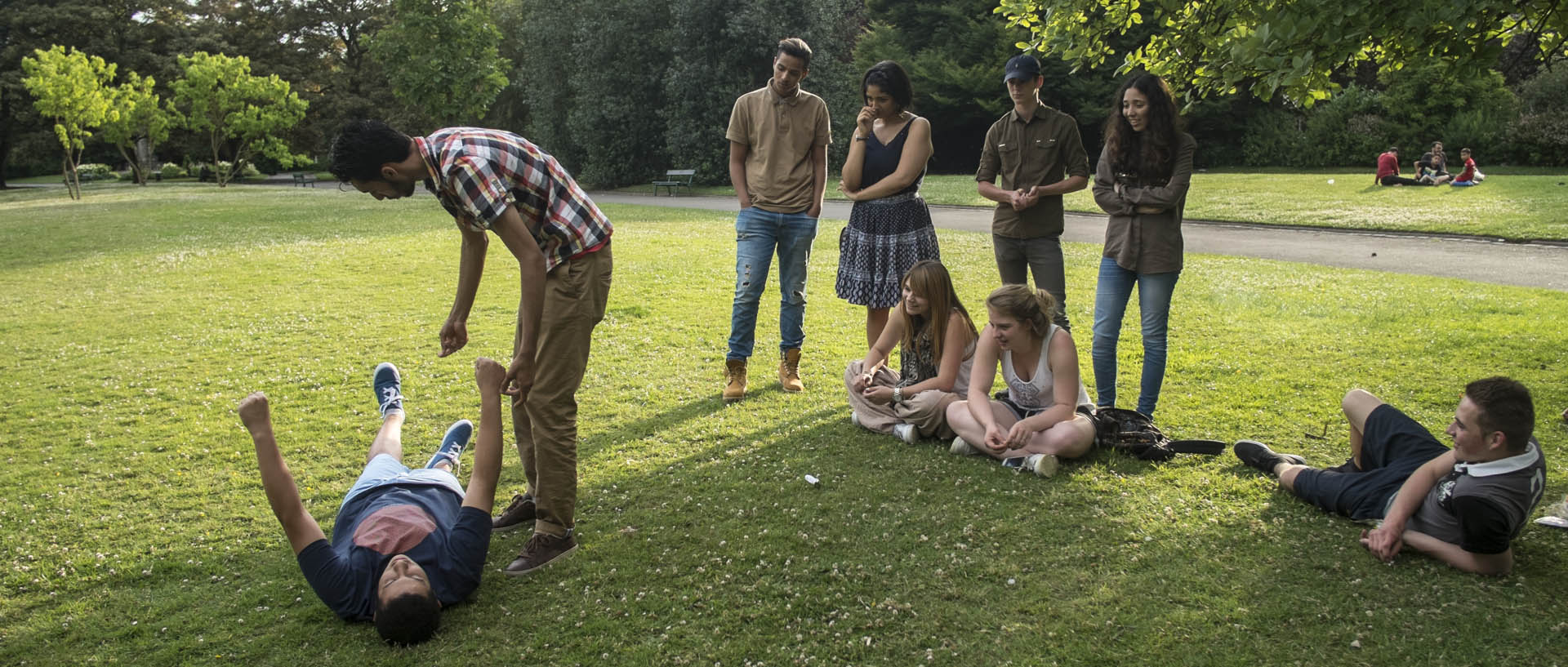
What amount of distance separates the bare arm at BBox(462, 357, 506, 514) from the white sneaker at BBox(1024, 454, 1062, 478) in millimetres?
2812

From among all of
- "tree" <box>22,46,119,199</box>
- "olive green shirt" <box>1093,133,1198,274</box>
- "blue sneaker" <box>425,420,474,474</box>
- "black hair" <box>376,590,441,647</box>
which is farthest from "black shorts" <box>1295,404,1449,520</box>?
"tree" <box>22,46,119,199</box>

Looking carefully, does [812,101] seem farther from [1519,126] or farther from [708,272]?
[1519,126]

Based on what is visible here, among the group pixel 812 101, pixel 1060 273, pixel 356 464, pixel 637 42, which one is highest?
pixel 637 42

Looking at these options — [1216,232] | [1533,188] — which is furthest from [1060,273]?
[1533,188]

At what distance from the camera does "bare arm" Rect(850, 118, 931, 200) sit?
6395mm

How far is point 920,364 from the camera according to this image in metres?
5.95

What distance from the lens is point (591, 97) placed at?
117 ft

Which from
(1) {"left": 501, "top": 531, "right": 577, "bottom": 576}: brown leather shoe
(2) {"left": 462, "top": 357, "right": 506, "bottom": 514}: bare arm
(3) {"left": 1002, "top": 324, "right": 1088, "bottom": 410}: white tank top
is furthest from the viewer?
(3) {"left": 1002, "top": 324, "right": 1088, "bottom": 410}: white tank top

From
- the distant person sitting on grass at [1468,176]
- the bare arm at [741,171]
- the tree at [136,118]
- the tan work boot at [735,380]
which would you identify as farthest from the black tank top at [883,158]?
the tree at [136,118]

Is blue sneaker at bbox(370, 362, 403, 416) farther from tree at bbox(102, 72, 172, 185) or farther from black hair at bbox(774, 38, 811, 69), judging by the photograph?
tree at bbox(102, 72, 172, 185)

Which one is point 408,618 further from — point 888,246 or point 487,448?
point 888,246

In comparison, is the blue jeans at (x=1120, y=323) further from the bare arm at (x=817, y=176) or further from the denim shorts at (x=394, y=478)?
the denim shorts at (x=394, y=478)

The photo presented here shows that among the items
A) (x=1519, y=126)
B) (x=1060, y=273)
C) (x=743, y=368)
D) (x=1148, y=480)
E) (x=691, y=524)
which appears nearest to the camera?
(x=691, y=524)

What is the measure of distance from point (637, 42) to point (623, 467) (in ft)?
103
